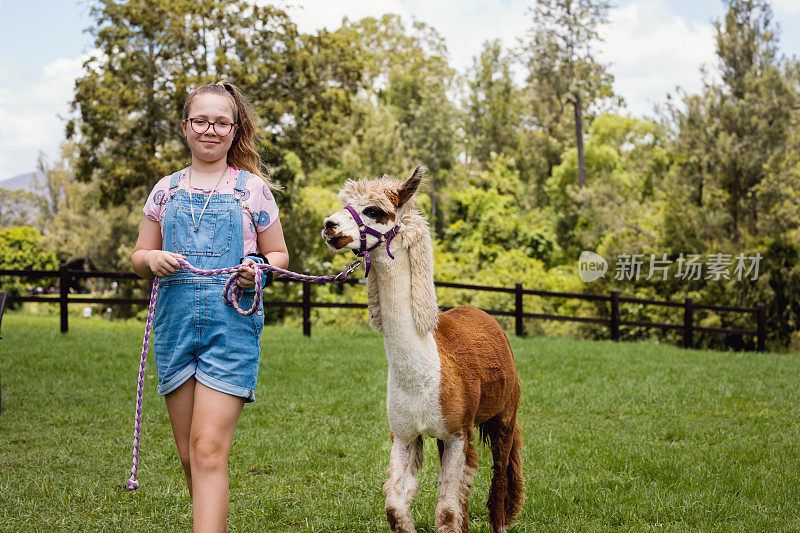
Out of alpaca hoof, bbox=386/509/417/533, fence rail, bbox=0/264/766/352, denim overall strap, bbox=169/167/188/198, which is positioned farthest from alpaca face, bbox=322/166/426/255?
fence rail, bbox=0/264/766/352

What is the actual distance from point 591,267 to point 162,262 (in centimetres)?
2061

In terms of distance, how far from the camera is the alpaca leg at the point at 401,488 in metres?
3.15

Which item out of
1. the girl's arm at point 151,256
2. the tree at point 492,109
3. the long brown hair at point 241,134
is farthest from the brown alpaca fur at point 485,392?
the tree at point 492,109

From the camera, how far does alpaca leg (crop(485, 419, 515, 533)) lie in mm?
3801

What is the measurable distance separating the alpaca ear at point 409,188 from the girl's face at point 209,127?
0.78m

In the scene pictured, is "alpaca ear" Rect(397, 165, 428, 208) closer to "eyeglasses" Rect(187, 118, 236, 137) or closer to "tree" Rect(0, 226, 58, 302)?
"eyeglasses" Rect(187, 118, 236, 137)

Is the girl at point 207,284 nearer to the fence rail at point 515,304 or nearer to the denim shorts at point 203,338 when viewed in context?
the denim shorts at point 203,338

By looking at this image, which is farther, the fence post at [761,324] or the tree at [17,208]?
the tree at [17,208]

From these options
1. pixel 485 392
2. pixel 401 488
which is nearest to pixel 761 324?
pixel 485 392

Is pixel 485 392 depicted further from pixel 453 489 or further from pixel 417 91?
pixel 417 91

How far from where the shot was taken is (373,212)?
120 inches

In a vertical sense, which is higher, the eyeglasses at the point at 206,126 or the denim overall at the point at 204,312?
the eyeglasses at the point at 206,126

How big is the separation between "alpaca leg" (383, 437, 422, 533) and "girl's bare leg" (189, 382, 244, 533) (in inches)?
32.0

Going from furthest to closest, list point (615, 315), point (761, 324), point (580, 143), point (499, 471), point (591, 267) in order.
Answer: point (580, 143)
point (591, 267)
point (761, 324)
point (615, 315)
point (499, 471)
